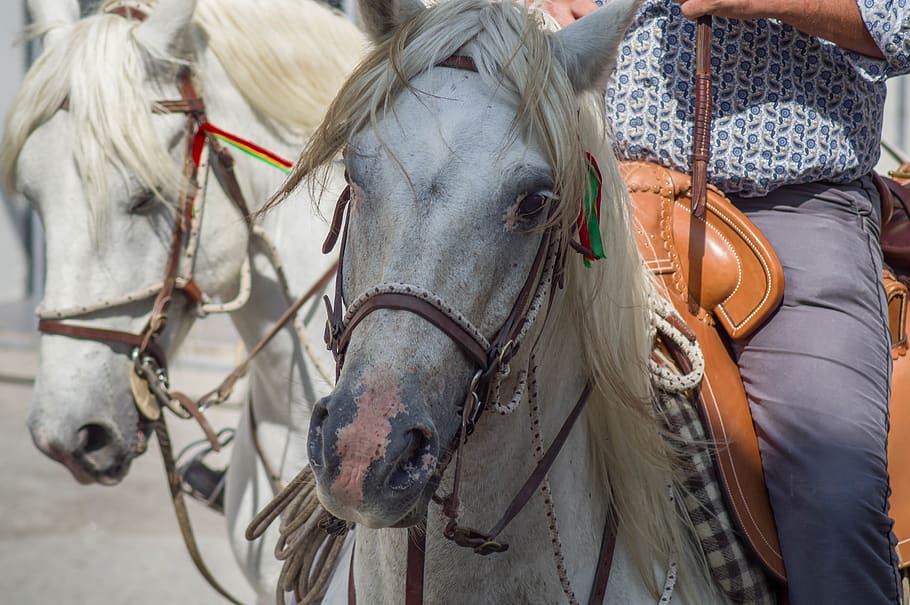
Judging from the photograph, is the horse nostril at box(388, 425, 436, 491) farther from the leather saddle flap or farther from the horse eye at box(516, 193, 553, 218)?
the leather saddle flap

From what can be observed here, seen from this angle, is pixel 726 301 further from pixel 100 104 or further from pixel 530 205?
pixel 100 104

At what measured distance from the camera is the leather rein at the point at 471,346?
118cm

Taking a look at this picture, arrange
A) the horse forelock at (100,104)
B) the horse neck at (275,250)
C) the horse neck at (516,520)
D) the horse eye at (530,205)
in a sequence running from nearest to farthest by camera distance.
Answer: the horse eye at (530,205) < the horse neck at (516,520) < the horse forelock at (100,104) < the horse neck at (275,250)

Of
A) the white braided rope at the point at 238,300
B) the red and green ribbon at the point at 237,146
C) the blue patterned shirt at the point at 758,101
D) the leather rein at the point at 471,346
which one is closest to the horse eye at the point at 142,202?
the red and green ribbon at the point at 237,146

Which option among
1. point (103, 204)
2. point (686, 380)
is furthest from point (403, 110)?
point (103, 204)

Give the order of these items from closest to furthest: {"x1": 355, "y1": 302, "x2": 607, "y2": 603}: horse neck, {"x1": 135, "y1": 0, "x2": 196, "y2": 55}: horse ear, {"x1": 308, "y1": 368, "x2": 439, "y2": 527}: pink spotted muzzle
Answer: {"x1": 308, "y1": 368, "x2": 439, "y2": 527}: pink spotted muzzle < {"x1": 355, "y1": 302, "x2": 607, "y2": 603}: horse neck < {"x1": 135, "y1": 0, "x2": 196, "y2": 55}: horse ear

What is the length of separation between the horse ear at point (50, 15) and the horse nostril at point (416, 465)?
1916 millimetres

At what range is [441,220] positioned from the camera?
1213 mm

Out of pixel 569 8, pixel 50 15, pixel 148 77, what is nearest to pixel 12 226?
pixel 50 15

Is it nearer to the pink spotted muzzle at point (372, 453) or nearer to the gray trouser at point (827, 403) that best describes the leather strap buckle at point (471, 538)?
the pink spotted muzzle at point (372, 453)

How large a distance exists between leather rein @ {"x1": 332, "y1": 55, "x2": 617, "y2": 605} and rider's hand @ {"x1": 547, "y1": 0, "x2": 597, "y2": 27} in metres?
0.55

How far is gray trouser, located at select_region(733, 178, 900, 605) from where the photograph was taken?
60.9 inches

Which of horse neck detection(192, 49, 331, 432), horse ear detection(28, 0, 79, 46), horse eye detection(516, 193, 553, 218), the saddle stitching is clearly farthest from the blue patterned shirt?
horse ear detection(28, 0, 79, 46)

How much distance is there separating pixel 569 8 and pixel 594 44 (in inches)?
19.9
